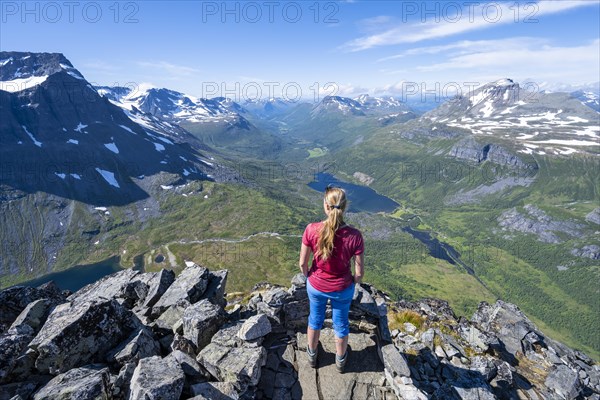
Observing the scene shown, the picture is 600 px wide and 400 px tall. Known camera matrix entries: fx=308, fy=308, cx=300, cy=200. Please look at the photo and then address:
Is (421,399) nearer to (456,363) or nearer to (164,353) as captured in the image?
(456,363)

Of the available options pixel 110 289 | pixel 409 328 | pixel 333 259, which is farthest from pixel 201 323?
pixel 409 328

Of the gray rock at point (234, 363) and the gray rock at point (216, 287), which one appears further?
the gray rock at point (216, 287)

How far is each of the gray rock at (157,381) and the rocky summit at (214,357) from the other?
0.03 meters

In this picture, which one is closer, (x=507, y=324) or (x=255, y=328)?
(x=255, y=328)

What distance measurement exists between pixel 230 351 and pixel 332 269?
6158 millimetres

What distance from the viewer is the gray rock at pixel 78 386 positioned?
10602 millimetres

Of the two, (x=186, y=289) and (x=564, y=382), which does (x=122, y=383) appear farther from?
(x=564, y=382)

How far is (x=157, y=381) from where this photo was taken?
34.3 ft

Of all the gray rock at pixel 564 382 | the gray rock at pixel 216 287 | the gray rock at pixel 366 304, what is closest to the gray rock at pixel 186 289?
the gray rock at pixel 216 287

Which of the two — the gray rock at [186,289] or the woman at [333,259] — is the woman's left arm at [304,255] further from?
the gray rock at [186,289]

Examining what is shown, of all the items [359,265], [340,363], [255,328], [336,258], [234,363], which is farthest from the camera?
[255,328]

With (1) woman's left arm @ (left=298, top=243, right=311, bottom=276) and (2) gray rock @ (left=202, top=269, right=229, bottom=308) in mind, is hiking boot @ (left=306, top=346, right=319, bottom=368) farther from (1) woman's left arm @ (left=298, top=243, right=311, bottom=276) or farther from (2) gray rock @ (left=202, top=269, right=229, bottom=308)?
(2) gray rock @ (left=202, top=269, right=229, bottom=308)

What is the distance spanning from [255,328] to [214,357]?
214cm

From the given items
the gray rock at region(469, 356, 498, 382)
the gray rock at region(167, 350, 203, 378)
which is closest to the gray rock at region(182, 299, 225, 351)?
the gray rock at region(167, 350, 203, 378)
